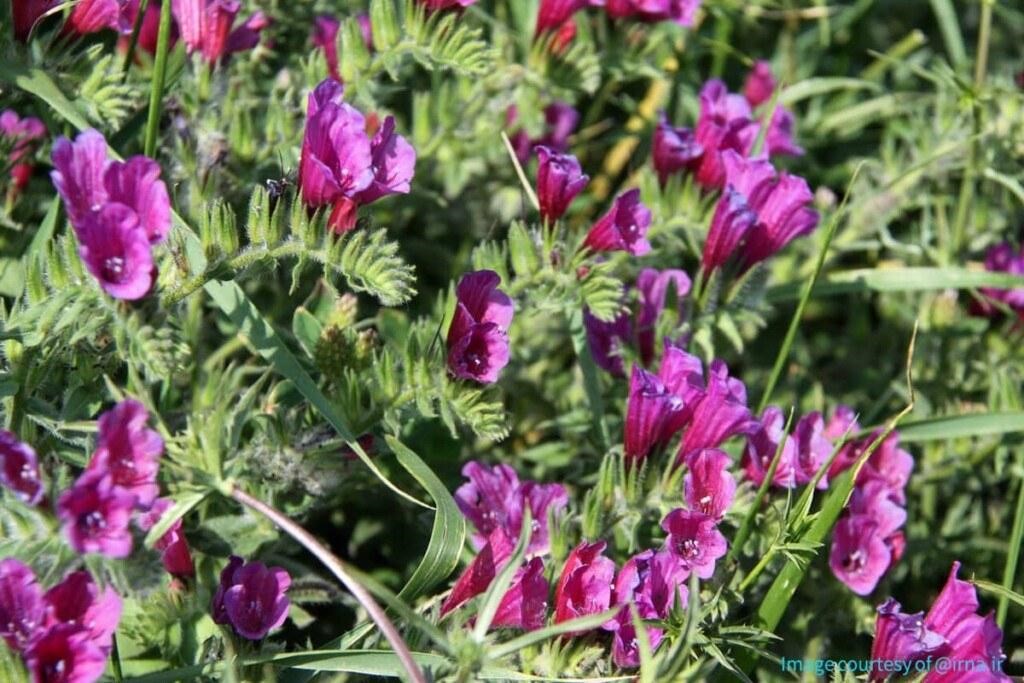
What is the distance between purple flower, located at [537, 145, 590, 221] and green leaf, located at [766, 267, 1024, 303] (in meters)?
0.87

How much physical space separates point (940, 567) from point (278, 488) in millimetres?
1843

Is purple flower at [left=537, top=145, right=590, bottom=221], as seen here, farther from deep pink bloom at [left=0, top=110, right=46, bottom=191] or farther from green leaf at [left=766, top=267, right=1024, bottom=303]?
deep pink bloom at [left=0, top=110, right=46, bottom=191]

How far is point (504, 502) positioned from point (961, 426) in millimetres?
1159

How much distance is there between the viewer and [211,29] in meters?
2.80

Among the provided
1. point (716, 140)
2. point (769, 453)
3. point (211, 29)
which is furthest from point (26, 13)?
point (769, 453)

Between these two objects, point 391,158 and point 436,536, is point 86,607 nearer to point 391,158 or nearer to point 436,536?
point 436,536

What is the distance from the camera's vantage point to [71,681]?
1957 millimetres

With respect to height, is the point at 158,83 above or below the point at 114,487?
above

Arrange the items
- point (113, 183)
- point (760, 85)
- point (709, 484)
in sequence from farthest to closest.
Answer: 1. point (760, 85)
2. point (709, 484)
3. point (113, 183)

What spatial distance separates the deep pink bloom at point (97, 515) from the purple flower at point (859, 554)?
1590 millimetres

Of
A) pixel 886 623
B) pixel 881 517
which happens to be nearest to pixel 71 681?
pixel 886 623

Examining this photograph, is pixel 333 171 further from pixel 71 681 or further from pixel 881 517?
pixel 881 517

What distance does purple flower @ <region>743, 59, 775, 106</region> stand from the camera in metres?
3.87

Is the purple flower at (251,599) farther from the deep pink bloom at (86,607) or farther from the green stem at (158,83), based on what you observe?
the green stem at (158,83)
